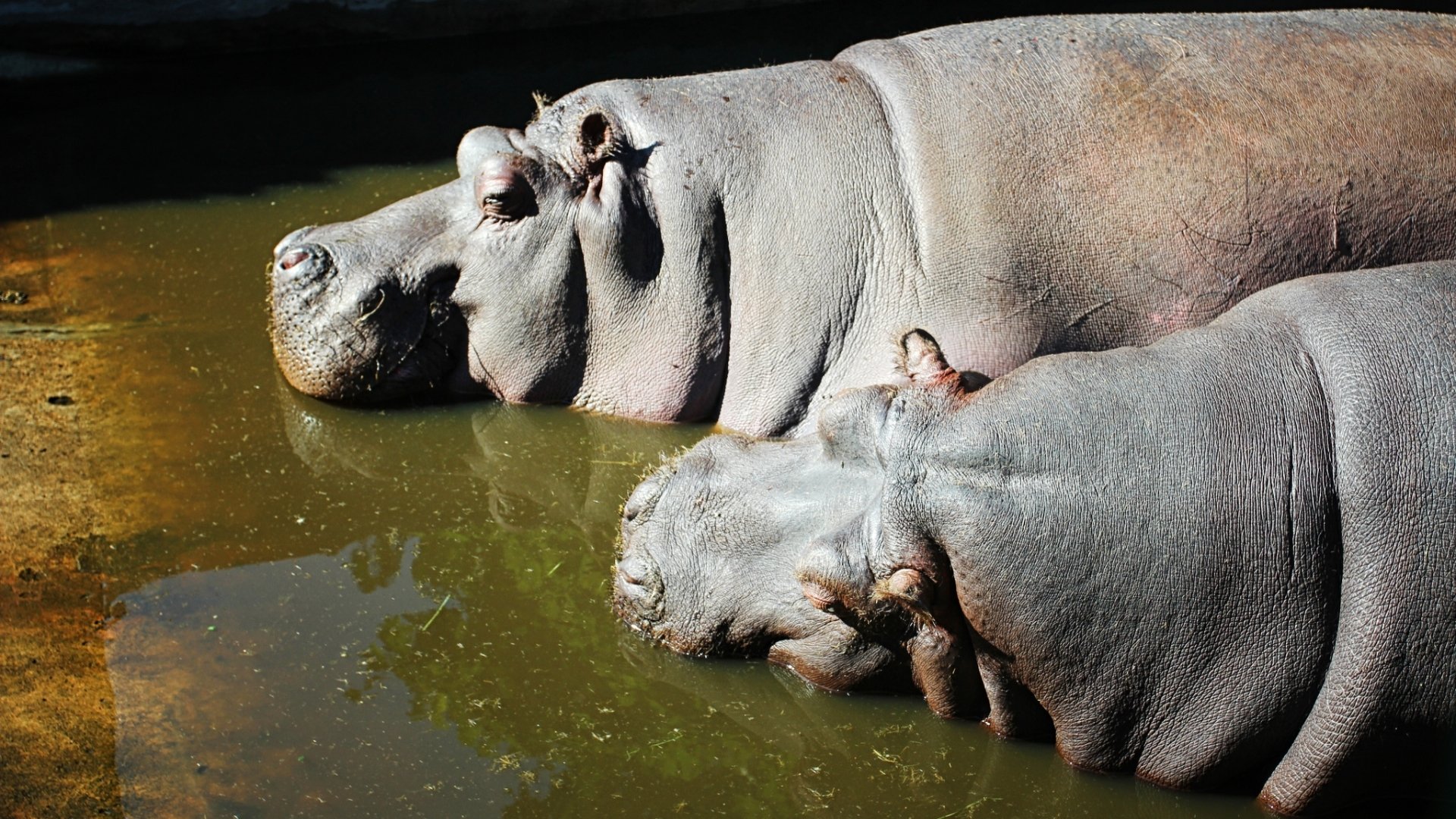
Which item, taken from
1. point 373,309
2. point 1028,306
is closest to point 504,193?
point 373,309

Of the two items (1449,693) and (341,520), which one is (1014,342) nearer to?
(1449,693)

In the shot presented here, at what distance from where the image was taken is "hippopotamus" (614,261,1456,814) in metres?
3.48

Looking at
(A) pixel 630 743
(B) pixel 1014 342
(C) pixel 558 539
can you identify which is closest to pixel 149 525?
(C) pixel 558 539

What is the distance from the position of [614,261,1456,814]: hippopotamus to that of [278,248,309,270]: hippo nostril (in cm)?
218

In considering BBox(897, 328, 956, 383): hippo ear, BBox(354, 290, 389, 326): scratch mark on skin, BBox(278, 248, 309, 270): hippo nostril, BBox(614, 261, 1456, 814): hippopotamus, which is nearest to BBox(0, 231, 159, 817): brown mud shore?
BBox(278, 248, 309, 270): hippo nostril

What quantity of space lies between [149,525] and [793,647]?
1.99 metres

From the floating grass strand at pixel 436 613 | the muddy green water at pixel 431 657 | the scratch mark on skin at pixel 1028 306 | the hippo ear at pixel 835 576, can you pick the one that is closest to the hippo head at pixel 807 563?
the hippo ear at pixel 835 576

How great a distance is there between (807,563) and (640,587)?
25.3 inches

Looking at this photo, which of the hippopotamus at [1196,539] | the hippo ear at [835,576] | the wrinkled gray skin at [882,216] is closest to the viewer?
the hippopotamus at [1196,539]

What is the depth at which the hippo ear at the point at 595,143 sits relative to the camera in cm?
502

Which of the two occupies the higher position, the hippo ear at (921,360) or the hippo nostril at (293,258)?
the hippo ear at (921,360)

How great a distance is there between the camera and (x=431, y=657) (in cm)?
423

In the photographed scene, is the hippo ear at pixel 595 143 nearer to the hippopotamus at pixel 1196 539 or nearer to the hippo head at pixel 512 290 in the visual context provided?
the hippo head at pixel 512 290

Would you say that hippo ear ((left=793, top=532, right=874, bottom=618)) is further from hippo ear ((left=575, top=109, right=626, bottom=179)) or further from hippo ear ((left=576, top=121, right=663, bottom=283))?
hippo ear ((left=575, top=109, right=626, bottom=179))
